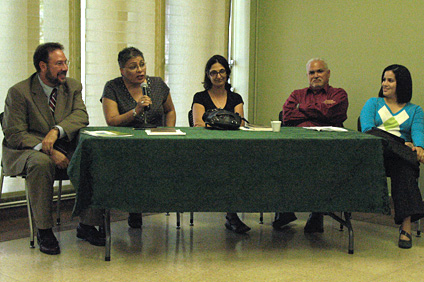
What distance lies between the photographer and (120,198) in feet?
8.70

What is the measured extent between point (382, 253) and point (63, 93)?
2.20 metres

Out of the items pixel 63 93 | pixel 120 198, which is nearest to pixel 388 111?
pixel 120 198

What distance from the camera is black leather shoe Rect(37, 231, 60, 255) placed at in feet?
9.36

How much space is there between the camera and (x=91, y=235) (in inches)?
120

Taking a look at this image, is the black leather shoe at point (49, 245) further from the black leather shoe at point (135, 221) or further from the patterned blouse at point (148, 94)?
the patterned blouse at point (148, 94)

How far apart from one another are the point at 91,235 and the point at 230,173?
3.26ft

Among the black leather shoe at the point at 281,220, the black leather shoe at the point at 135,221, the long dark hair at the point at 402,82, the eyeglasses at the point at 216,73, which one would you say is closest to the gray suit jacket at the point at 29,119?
the black leather shoe at the point at 135,221

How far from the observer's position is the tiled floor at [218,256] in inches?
102

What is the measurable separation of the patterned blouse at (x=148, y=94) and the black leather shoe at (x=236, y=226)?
850 mm

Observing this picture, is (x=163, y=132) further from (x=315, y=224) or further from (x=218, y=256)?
(x=315, y=224)

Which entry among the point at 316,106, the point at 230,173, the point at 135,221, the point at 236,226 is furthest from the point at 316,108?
the point at 135,221

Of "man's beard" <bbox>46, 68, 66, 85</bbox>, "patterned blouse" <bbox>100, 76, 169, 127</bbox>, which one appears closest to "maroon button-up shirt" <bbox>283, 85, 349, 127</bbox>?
"patterned blouse" <bbox>100, 76, 169, 127</bbox>

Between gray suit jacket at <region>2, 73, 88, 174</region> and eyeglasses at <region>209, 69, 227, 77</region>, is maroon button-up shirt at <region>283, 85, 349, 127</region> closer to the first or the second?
eyeglasses at <region>209, 69, 227, 77</region>

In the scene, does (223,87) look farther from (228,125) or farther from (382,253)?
(382,253)
